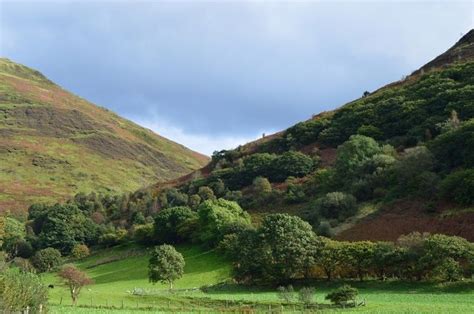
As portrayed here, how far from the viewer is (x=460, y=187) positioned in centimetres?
6556

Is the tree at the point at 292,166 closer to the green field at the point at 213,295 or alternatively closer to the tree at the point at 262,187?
the tree at the point at 262,187

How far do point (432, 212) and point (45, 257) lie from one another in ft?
Result: 176

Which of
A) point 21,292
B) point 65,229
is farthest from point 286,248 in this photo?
point 65,229

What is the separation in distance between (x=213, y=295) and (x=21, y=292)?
83.5 feet

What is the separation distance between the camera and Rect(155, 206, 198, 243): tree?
3506 inches

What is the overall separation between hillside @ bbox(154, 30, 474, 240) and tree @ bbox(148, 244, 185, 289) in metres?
19.2

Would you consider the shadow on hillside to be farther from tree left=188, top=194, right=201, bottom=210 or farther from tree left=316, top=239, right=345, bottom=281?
tree left=188, top=194, right=201, bottom=210

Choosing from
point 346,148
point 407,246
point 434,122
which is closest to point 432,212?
point 407,246

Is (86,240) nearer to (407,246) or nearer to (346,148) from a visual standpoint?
(346,148)

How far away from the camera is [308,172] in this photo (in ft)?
336

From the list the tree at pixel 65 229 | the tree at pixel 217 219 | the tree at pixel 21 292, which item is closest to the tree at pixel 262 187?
the tree at pixel 217 219

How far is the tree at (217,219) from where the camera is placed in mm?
78625

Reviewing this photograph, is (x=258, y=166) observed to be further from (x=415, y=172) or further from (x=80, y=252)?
(x=415, y=172)

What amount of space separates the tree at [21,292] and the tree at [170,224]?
55.7m
